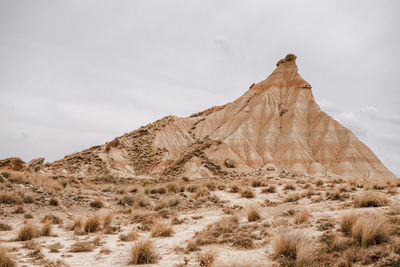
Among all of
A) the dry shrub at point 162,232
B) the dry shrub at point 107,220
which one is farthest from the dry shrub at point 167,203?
the dry shrub at point 162,232

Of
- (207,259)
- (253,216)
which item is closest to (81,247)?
(207,259)

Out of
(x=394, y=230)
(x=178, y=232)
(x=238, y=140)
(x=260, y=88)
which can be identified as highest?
(x=260, y=88)

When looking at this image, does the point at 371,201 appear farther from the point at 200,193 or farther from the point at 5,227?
the point at 5,227

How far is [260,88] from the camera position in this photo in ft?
240

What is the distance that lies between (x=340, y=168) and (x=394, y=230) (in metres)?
50.7

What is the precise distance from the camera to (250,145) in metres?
56.8

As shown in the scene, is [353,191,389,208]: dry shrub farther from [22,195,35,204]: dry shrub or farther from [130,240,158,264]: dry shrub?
[22,195,35,204]: dry shrub

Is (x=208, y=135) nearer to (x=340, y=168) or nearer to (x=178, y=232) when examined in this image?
(x=340, y=168)

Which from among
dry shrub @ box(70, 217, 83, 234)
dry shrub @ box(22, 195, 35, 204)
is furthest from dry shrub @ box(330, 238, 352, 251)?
dry shrub @ box(22, 195, 35, 204)

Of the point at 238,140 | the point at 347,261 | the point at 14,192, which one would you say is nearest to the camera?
the point at 347,261

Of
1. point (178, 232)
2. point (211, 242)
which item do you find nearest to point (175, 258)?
point (211, 242)

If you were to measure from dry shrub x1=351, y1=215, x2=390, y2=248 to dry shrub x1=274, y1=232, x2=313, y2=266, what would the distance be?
1.10 metres

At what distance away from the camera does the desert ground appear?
5.78 m

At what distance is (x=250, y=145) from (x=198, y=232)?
4885cm
